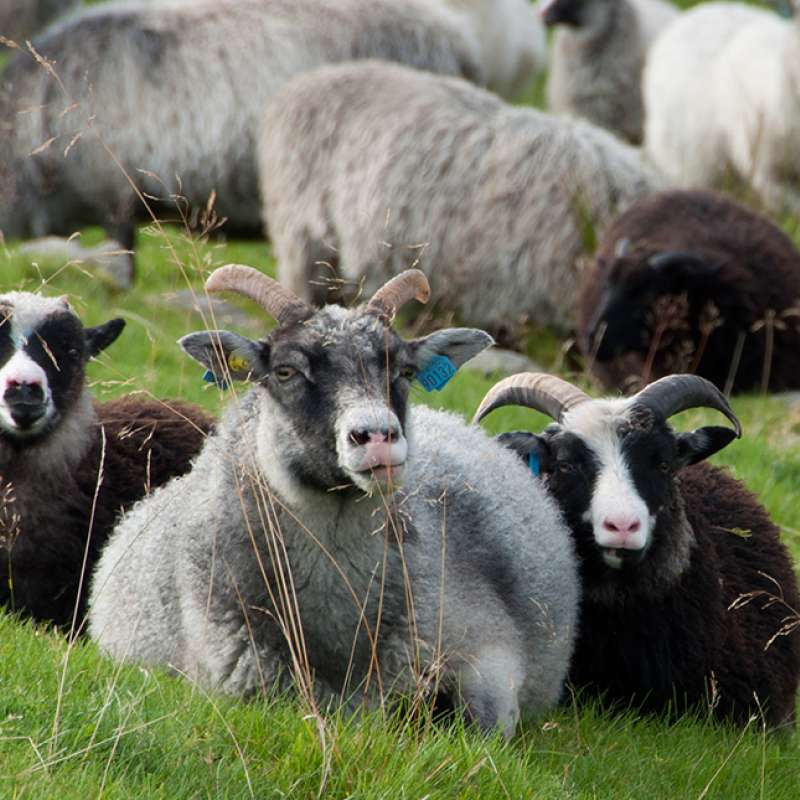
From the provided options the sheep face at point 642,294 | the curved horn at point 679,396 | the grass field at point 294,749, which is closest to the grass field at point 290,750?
the grass field at point 294,749

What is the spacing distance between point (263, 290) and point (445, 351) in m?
0.65

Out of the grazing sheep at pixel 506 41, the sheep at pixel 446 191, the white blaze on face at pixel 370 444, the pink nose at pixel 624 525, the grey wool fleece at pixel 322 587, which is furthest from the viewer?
the grazing sheep at pixel 506 41

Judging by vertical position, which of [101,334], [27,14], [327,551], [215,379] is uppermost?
[215,379]

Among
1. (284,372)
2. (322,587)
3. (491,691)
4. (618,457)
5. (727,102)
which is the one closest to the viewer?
(284,372)

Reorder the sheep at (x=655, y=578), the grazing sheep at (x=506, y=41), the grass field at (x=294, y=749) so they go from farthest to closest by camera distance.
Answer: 1. the grazing sheep at (x=506, y=41)
2. the sheep at (x=655, y=578)
3. the grass field at (x=294, y=749)

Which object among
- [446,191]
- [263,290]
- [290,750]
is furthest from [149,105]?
[290,750]

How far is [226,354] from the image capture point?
18.6ft

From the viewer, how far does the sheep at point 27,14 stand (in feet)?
68.2

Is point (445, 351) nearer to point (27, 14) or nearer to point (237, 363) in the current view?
point (237, 363)

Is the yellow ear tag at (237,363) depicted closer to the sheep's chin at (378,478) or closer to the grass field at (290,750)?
the grass field at (290,750)

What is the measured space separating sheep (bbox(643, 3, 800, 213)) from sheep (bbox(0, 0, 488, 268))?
3814mm

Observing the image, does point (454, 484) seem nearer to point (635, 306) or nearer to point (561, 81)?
point (635, 306)

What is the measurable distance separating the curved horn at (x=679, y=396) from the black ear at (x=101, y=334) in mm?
Result: 2174

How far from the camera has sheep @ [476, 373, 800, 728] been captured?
644cm
